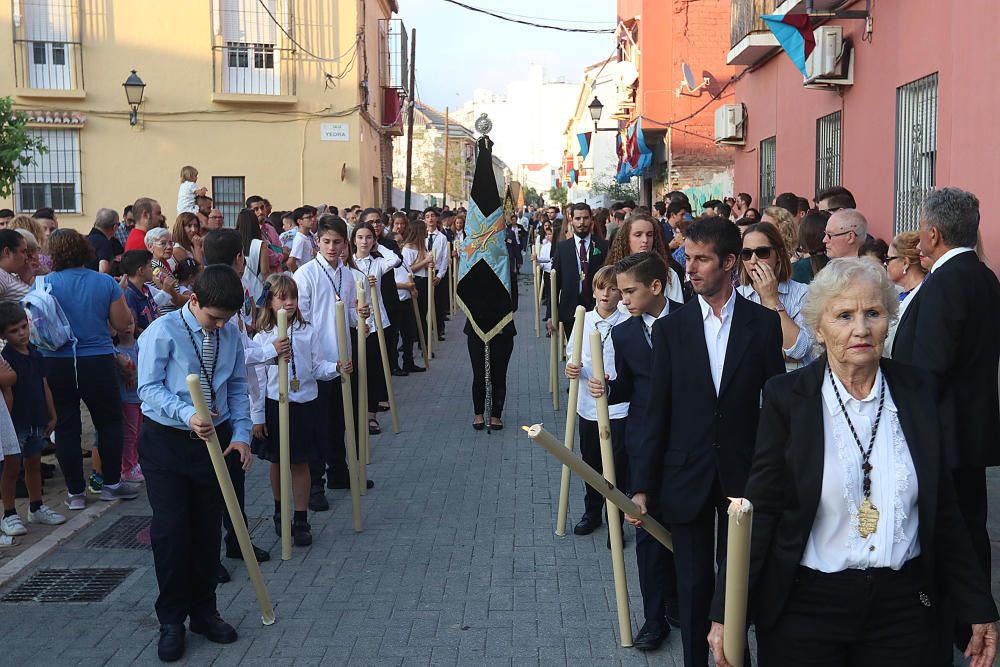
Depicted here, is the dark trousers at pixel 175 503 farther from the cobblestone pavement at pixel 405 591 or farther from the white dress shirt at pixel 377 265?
the white dress shirt at pixel 377 265

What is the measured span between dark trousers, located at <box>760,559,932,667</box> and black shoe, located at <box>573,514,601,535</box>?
396cm

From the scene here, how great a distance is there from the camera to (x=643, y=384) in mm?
5551

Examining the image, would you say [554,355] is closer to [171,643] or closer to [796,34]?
[796,34]

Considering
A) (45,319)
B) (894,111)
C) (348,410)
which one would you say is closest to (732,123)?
(894,111)

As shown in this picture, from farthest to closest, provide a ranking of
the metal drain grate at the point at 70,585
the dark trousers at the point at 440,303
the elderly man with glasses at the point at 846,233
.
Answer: the dark trousers at the point at 440,303
the elderly man with glasses at the point at 846,233
the metal drain grate at the point at 70,585

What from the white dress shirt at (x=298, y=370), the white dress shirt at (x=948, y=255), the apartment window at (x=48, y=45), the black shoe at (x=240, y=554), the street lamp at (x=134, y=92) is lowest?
the black shoe at (x=240, y=554)

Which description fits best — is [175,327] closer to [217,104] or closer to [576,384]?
[576,384]

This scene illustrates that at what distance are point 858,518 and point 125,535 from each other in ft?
18.5

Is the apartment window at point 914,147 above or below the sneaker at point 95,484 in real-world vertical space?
above

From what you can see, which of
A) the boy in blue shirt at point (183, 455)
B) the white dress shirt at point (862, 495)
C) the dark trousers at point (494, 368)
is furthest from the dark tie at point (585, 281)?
the white dress shirt at point (862, 495)

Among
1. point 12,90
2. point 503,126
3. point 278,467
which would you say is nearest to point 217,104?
point 12,90

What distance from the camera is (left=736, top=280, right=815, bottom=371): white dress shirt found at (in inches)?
207

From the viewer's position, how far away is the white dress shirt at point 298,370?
7.16 metres

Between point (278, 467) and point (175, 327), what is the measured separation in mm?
2125
